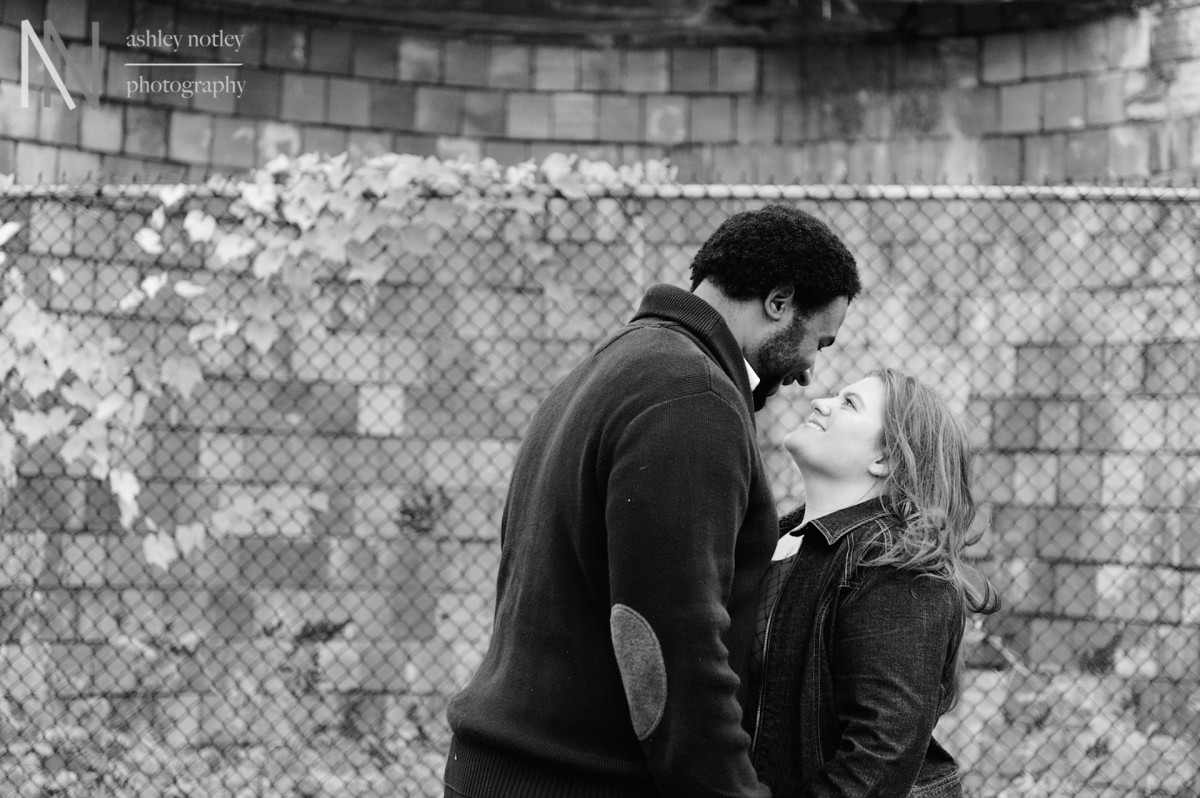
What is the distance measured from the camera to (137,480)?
4359 millimetres

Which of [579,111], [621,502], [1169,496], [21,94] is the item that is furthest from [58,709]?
[1169,496]

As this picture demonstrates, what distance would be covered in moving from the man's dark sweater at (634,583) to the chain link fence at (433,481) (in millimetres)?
2405

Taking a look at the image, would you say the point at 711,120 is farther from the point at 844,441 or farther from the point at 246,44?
the point at 844,441

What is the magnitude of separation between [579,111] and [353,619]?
7.40 feet

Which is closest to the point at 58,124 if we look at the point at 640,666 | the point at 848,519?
the point at 848,519

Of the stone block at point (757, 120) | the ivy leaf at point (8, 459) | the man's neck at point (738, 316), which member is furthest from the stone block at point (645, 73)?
the man's neck at point (738, 316)

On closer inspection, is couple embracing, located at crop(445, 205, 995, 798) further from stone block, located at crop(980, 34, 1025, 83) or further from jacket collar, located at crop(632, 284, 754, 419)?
stone block, located at crop(980, 34, 1025, 83)

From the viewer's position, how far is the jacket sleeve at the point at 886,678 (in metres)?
1.78

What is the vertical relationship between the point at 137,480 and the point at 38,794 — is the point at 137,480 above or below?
above

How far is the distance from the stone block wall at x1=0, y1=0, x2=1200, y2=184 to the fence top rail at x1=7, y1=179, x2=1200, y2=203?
95cm

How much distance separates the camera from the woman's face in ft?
6.74

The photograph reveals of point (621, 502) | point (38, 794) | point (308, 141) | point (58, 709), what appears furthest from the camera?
point (308, 141)

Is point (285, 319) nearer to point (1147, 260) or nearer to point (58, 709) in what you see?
point (58, 709)

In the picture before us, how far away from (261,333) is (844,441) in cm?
266
